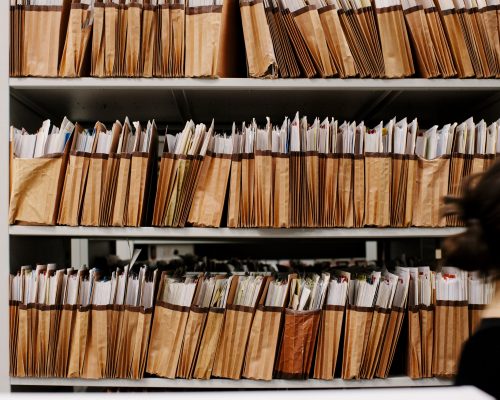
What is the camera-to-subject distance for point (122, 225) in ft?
4.83

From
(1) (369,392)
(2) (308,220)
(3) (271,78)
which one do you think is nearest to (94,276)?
(2) (308,220)

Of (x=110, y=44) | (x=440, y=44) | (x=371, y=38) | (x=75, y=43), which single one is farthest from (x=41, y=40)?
(x=440, y=44)

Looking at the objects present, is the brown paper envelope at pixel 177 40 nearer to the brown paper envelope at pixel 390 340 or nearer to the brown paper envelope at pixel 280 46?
the brown paper envelope at pixel 280 46

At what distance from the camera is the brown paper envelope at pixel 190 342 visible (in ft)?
4.81

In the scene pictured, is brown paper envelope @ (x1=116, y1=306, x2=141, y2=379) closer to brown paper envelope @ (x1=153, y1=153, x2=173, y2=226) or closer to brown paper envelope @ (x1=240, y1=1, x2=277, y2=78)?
brown paper envelope @ (x1=153, y1=153, x2=173, y2=226)

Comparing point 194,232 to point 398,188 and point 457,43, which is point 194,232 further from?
point 457,43

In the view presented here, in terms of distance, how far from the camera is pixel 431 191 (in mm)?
1496

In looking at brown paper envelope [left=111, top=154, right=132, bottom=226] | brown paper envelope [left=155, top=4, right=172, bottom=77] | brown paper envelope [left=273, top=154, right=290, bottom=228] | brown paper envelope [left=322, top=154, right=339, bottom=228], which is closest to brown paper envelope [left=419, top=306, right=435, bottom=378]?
brown paper envelope [left=322, top=154, right=339, bottom=228]

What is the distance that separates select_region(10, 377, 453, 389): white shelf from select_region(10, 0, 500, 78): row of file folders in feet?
2.95

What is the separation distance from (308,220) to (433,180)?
0.39 m

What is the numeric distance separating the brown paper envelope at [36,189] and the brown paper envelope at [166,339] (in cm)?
42

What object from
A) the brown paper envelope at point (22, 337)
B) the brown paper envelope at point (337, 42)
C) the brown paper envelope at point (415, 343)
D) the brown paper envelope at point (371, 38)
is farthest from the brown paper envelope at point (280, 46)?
the brown paper envelope at point (22, 337)

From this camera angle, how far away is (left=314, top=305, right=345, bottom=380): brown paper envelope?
1.46 meters

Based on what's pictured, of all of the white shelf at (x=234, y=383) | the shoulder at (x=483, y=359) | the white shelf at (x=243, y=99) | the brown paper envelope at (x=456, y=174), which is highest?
the white shelf at (x=243, y=99)
